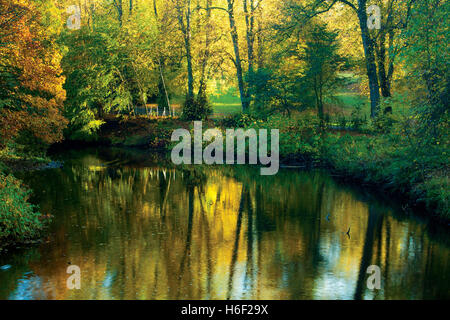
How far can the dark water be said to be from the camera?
11.9m

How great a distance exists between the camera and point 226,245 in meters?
15.5

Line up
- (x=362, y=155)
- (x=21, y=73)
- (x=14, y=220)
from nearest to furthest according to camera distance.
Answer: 1. (x=14, y=220)
2. (x=21, y=73)
3. (x=362, y=155)

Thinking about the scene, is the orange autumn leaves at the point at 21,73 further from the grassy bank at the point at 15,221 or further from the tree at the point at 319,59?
the tree at the point at 319,59

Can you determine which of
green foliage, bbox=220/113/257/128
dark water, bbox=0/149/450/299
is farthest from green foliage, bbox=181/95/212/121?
dark water, bbox=0/149/450/299

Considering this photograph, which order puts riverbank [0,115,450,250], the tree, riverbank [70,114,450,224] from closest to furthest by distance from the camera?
riverbank [0,115,450,250]
riverbank [70,114,450,224]
the tree

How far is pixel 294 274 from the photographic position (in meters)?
12.8

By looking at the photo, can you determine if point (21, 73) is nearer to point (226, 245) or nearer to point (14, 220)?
point (14, 220)

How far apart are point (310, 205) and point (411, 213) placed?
160 inches

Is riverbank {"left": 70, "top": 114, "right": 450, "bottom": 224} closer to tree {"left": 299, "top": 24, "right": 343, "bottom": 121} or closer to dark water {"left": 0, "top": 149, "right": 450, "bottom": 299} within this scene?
dark water {"left": 0, "top": 149, "right": 450, "bottom": 299}

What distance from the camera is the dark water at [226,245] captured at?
11.9 m

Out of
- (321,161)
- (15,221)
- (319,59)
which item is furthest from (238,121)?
(15,221)
